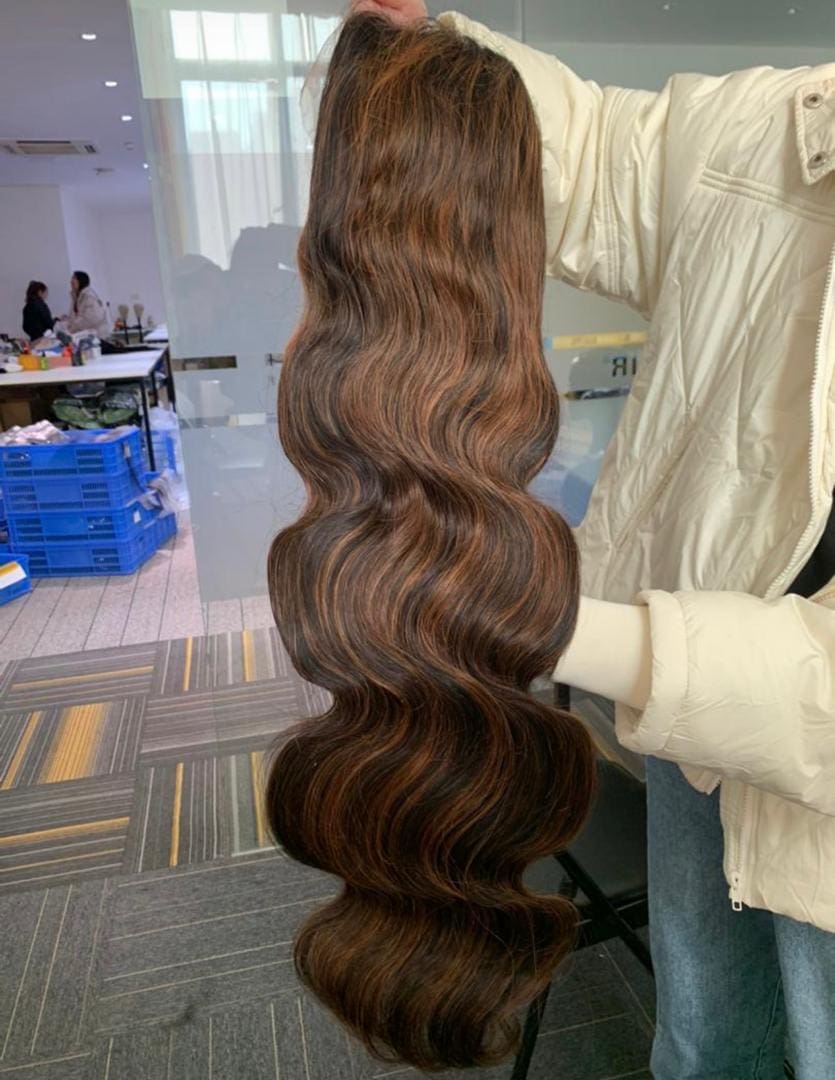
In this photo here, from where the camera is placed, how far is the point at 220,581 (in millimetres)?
3123

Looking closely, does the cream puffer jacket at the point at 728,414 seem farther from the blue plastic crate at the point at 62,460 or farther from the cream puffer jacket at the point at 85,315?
the cream puffer jacket at the point at 85,315

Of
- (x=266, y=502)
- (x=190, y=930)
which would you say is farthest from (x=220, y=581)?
(x=190, y=930)

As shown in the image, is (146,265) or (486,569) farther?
(146,265)

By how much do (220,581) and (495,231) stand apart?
270 cm

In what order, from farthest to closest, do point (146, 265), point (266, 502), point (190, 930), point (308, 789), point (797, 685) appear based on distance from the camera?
point (146, 265) → point (266, 502) → point (190, 930) → point (308, 789) → point (797, 685)

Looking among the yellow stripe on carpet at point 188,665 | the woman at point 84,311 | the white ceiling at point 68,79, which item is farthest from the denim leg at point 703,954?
the woman at point 84,311

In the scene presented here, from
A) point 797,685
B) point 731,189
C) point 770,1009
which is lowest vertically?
point 770,1009

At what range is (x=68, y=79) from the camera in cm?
530

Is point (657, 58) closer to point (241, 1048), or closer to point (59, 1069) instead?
point (241, 1048)

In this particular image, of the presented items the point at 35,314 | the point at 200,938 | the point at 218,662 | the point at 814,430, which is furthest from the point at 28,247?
the point at 814,430

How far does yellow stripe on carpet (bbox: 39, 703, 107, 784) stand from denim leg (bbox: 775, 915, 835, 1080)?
6.54ft

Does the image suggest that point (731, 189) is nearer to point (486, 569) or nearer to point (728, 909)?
point (486, 569)

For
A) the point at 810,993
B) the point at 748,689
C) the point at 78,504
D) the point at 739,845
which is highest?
the point at 748,689

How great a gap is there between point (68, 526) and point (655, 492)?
3.29 m
